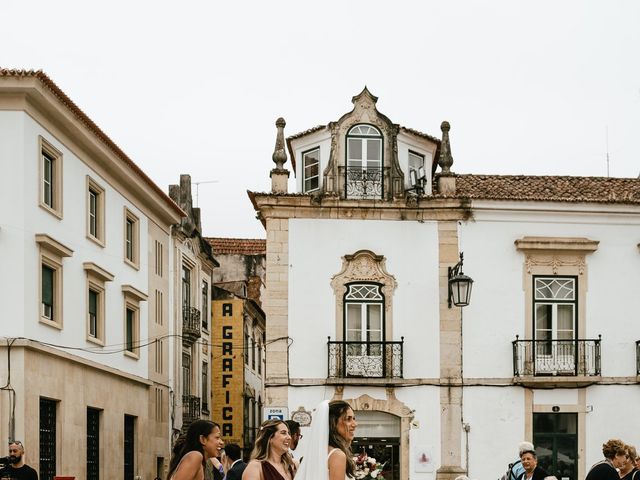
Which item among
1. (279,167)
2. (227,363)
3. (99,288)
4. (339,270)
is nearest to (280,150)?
(279,167)

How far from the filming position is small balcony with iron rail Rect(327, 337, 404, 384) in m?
29.2

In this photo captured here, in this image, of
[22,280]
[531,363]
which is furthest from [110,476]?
[531,363]

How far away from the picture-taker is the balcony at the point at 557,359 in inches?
1157

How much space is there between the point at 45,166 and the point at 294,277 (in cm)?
684

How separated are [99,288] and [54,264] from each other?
3814 mm

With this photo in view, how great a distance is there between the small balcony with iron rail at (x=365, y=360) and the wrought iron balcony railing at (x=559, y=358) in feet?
9.36

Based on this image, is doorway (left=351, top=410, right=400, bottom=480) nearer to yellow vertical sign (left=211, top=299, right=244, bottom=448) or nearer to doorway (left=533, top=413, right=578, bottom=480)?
doorway (left=533, top=413, right=578, bottom=480)

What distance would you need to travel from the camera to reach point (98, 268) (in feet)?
94.5

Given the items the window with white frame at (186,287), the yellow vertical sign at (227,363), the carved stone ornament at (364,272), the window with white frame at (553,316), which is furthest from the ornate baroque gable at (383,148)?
the yellow vertical sign at (227,363)

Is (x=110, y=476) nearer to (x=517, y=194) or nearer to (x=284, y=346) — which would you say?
(x=284, y=346)

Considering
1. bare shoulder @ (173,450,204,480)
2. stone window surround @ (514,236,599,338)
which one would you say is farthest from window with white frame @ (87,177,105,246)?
bare shoulder @ (173,450,204,480)

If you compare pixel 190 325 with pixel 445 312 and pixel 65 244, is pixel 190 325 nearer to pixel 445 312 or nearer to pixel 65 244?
pixel 445 312

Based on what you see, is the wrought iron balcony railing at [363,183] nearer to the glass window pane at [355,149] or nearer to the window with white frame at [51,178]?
the glass window pane at [355,149]

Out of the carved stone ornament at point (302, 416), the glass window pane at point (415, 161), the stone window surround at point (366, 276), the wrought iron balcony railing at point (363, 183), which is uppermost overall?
the glass window pane at point (415, 161)
